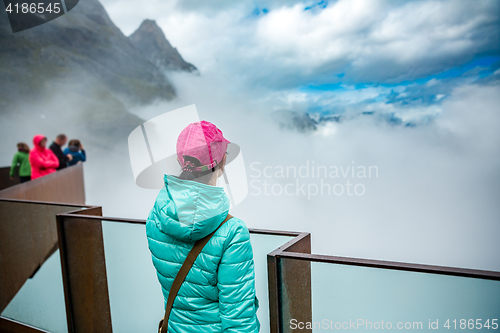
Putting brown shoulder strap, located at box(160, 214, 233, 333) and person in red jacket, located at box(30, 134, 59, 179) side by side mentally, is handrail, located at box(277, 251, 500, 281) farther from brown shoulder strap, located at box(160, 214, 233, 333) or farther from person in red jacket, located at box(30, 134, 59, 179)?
person in red jacket, located at box(30, 134, 59, 179)

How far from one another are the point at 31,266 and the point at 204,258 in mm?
2540

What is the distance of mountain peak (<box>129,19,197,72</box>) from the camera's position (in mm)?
29328

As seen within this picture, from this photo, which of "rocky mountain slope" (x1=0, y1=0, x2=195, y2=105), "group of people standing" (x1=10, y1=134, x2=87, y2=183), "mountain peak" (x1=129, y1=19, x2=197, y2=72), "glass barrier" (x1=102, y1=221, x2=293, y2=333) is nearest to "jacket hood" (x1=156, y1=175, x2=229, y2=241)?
"glass barrier" (x1=102, y1=221, x2=293, y2=333)

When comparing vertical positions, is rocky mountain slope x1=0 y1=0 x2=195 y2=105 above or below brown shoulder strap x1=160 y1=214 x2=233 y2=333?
above

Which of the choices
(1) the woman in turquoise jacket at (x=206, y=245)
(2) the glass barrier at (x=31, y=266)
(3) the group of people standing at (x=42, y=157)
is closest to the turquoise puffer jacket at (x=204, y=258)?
(1) the woman in turquoise jacket at (x=206, y=245)

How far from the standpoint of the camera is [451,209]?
81.7ft

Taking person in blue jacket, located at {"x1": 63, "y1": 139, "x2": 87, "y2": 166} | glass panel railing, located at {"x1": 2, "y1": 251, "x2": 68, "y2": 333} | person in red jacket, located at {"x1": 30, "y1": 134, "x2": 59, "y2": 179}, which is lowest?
glass panel railing, located at {"x1": 2, "y1": 251, "x2": 68, "y2": 333}

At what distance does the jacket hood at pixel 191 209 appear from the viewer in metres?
1.10

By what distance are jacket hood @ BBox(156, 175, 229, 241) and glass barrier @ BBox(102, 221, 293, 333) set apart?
0.91m

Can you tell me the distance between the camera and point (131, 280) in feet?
6.90

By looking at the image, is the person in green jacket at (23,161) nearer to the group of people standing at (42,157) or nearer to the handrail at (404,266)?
the group of people standing at (42,157)

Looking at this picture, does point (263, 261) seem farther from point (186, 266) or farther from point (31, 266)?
point (31, 266)

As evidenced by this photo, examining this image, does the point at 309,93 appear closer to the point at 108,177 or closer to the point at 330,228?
the point at 330,228

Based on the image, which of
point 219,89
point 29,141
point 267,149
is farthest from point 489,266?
point 29,141
